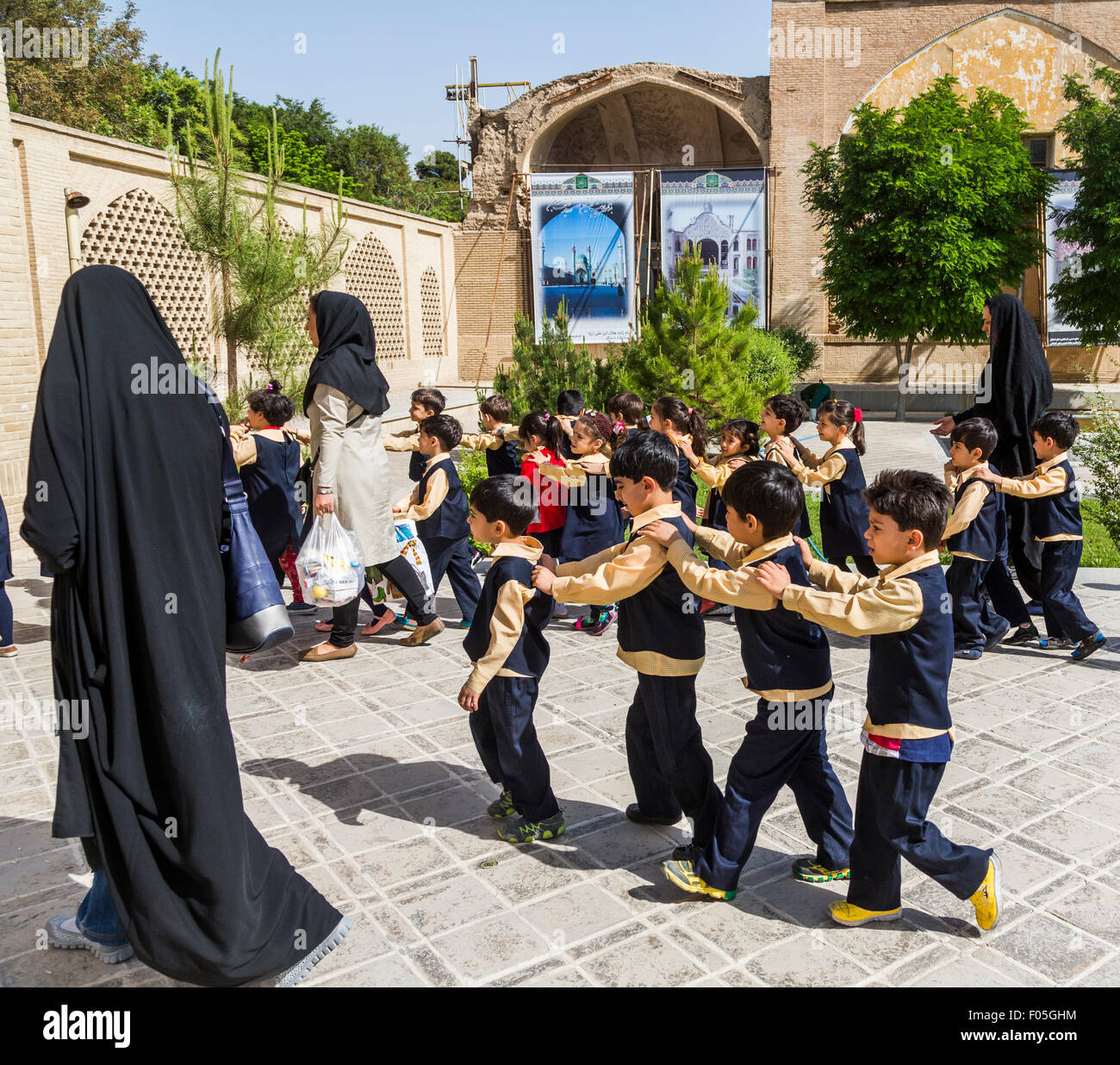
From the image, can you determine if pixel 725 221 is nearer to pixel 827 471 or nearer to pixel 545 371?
pixel 545 371

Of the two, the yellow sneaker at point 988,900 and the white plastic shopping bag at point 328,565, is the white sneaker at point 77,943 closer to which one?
the white plastic shopping bag at point 328,565

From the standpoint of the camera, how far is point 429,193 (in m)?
38.9

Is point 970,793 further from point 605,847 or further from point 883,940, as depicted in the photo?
point 605,847

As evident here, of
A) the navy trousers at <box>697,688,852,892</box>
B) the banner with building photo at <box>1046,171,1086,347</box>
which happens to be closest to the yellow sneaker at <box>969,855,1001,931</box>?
the navy trousers at <box>697,688,852,892</box>

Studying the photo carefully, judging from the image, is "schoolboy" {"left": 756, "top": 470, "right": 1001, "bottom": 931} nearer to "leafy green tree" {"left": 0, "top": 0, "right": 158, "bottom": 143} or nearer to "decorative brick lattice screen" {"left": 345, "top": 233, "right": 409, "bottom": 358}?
"decorative brick lattice screen" {"left": 345, "top": 233, "right": 409, "bottom": 358}

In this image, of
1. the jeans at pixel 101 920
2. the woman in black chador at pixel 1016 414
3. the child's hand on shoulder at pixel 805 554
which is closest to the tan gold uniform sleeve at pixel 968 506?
the woman in black chador at pixel 1016 414

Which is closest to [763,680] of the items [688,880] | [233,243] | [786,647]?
[786,647]

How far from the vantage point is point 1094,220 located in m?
19.1

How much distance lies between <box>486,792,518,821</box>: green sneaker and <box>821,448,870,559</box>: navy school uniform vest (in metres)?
2.90

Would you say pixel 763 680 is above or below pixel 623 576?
below

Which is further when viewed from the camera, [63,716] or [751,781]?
[751,781]

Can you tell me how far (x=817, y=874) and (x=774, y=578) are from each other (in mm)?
1060
